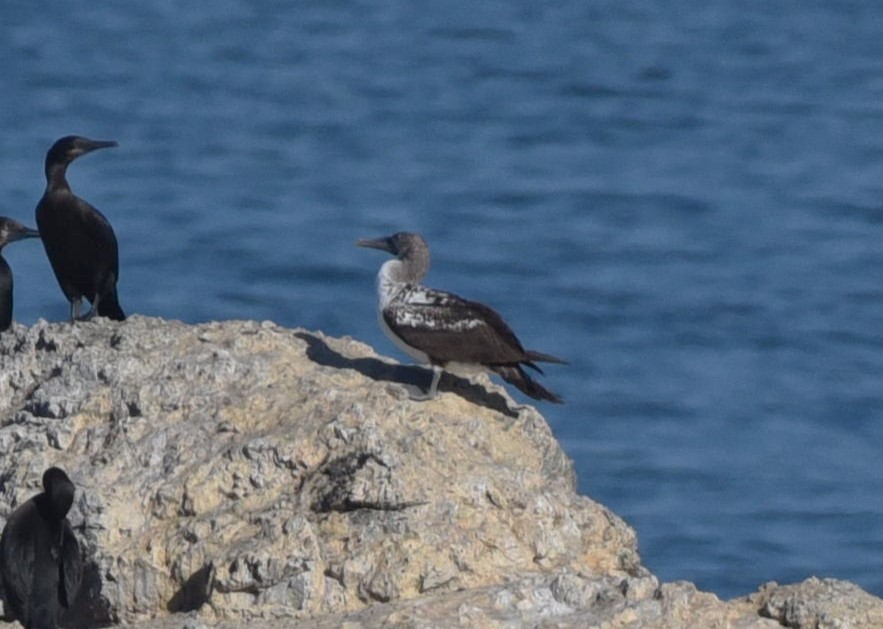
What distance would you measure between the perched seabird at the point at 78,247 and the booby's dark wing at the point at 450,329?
2237 millimetres

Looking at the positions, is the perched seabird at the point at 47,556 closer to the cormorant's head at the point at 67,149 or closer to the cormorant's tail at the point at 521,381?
the cormorant's tail at the point at 521,381

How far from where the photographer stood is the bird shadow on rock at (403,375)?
916 cm

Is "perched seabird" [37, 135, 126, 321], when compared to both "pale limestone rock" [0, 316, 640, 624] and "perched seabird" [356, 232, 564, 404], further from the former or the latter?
"pale limestone rock" [0, 316, 640, 624]

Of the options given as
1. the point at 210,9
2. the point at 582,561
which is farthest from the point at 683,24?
the point at 582,561

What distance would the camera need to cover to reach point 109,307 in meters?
11.9

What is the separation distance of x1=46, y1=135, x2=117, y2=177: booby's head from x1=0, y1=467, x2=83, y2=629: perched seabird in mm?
3959

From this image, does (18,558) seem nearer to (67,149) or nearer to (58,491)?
(58,491)

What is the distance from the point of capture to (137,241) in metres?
23.2

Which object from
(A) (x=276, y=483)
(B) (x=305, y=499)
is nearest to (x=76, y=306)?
(A) (x=276, y=483)

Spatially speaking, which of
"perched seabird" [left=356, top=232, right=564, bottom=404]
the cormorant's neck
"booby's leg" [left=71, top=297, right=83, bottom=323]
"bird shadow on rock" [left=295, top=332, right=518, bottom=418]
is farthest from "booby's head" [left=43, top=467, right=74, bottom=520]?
the cormorant's neck

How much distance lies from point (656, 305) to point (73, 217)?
10.9 m

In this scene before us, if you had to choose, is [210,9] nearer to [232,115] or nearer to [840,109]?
[232,115]

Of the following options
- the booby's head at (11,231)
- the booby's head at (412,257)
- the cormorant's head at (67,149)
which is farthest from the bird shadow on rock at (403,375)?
the booby's head at (11,231)

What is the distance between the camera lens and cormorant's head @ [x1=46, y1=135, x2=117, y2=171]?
39.3ft
